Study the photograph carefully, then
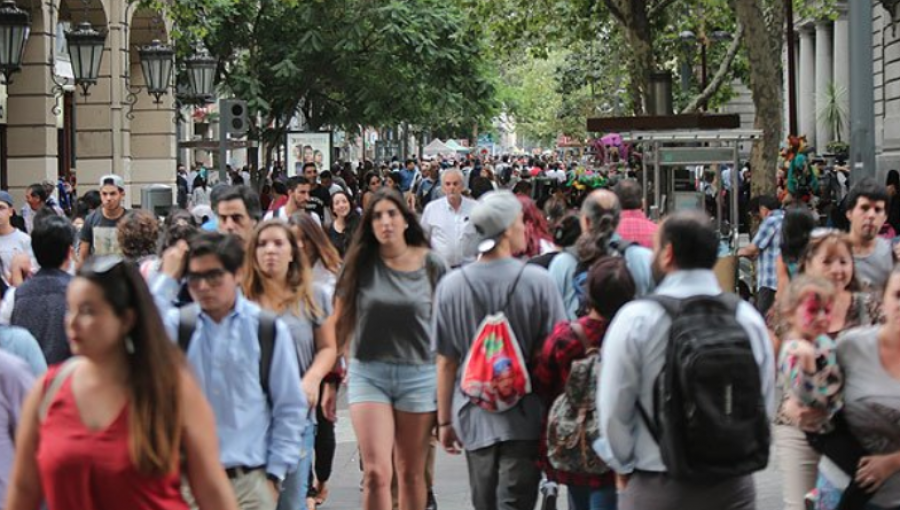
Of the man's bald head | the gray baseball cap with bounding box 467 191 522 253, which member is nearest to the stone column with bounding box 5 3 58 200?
the man's bald head

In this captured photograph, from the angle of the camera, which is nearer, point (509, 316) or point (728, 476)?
point (728, 476)

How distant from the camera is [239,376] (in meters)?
6.44

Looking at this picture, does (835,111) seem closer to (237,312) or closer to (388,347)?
(388,347)

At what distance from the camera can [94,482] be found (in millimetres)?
4594

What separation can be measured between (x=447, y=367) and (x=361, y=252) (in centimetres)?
119

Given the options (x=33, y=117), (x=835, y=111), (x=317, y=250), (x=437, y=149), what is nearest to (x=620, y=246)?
(x=317, y=250)

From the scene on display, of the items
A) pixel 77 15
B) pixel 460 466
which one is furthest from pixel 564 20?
pixel 460 466

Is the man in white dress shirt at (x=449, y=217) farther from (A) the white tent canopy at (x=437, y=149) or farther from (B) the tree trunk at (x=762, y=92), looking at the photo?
(A) the white tent canopy at (x=437, y=149)

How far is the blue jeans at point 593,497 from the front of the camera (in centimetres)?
718

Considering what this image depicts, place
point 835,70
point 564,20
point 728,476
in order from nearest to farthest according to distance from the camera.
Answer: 1. point 728,476
2. point 564,20
3. point 835,70

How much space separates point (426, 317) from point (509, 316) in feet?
3.49

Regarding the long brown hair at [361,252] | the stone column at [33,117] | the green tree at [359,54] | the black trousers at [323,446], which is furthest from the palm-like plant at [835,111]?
the long brown hair at [361,252]

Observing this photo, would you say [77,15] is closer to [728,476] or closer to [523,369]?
[523,369]

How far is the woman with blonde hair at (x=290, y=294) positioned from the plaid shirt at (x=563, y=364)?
1114mm
